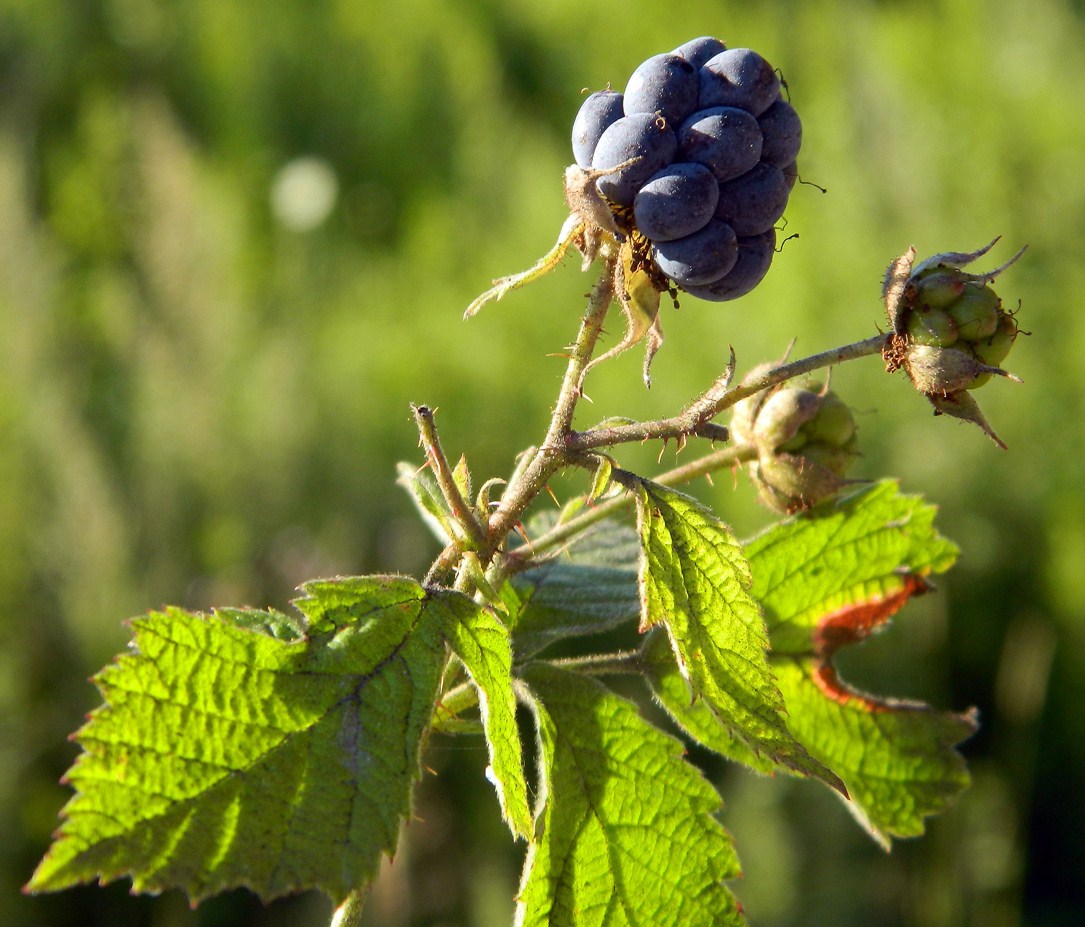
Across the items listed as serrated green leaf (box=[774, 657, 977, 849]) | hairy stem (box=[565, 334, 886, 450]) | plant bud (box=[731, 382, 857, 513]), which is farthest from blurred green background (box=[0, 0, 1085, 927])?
hairy stem (box=[565, 334, 886, 450])

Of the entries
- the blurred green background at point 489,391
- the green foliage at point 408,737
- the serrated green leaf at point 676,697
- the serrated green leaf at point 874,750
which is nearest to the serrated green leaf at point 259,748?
the green foliage at point 408,737

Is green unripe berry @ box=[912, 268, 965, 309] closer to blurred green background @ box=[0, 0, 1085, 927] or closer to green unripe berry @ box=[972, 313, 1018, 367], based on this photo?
green unripe berry @ box=[972, 313, 1018, 367]

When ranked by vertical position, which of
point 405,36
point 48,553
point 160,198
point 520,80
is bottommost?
point 48,553

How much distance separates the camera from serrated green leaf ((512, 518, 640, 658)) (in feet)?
2.66

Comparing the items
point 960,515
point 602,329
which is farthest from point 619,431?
point 960,515

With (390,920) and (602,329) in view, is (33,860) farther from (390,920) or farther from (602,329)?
(602,329)

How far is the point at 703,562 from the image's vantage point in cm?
67

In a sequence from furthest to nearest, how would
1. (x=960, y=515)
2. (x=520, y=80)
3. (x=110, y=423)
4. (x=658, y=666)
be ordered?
(x=520, y=80)
(x=110, y=423)
(x=960, y=515)
(x=658, y=666)

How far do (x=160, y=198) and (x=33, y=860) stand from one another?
84.5 inches

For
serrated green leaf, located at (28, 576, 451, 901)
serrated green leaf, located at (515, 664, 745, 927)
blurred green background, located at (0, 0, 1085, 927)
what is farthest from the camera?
blurred green background, located at (0, 0, 1085, 927)

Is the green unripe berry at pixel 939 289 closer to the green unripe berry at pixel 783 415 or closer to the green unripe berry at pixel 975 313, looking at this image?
the green unripe berry at pixel 975 313

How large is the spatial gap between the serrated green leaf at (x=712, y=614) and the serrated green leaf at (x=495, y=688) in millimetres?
83

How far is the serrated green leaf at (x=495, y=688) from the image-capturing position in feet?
2.07

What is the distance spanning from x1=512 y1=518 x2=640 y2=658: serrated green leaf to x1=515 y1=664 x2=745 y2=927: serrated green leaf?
64 mm
